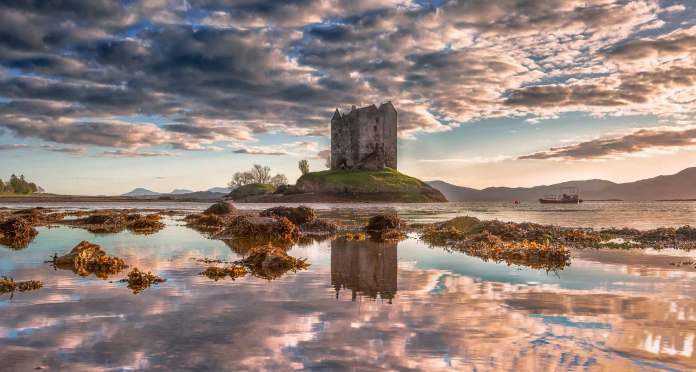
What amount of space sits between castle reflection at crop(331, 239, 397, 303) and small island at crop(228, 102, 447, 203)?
88.2 metres

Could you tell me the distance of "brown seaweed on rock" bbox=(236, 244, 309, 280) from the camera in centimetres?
902

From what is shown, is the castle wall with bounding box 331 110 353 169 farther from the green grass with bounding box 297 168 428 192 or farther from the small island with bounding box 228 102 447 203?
the green grass with bounding box 297 168 428 192

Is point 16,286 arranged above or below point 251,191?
below

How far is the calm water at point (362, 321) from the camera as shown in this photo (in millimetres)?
3961

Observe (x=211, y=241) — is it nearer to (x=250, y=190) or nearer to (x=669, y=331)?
(x=669, y=331)

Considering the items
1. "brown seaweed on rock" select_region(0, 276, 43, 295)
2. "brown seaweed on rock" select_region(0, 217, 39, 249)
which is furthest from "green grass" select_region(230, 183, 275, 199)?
"brown seaweed on rock" select_region(0, 276, 43, 295)

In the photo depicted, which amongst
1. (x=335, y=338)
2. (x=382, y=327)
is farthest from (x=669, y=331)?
(x=335, y=338)

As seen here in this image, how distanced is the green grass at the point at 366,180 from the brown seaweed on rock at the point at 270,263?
9636 cm

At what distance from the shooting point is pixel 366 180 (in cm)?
10881

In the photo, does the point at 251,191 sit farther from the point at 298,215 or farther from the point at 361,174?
the point at 298,215

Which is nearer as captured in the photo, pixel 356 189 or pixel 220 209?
pixel 220 209

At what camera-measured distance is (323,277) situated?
830 centimetres

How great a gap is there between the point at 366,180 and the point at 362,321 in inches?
4086

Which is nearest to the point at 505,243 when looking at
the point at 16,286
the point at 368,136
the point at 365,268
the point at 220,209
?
the point at 365,268
